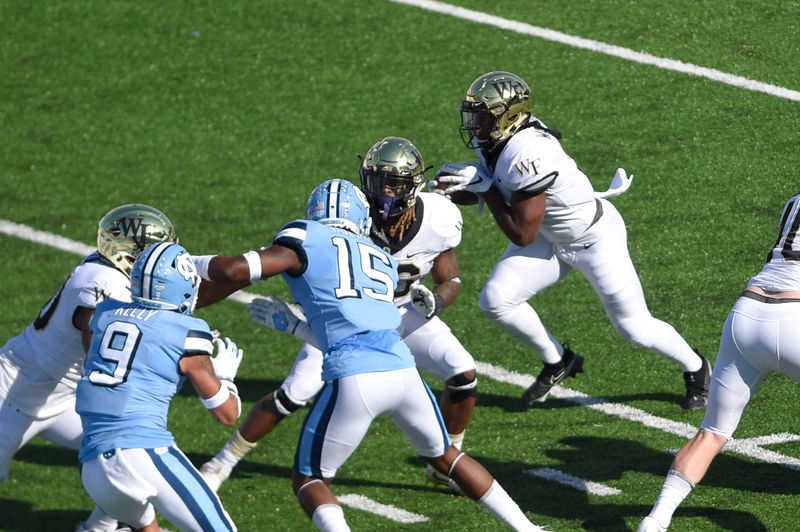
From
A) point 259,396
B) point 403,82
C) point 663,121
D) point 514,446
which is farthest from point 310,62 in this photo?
point 514,446

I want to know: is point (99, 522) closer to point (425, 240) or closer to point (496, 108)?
point (425, 240)

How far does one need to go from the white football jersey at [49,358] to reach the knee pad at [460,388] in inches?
76.7

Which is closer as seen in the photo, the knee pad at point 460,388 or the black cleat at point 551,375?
the knee pad at point 460,388

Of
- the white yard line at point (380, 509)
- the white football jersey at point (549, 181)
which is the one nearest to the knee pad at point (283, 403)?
the white yard line at point (380, 509)

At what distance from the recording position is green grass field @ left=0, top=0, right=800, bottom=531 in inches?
288

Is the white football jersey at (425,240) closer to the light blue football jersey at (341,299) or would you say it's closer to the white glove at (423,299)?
the white glove at (423,299)

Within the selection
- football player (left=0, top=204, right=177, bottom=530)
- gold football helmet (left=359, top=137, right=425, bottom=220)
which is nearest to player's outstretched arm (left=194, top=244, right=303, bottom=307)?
football player (left=0, top=204, right=177, bottom=530)

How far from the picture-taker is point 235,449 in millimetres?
7289

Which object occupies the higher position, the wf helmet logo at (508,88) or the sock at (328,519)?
the wf helmet logo at (508,88)

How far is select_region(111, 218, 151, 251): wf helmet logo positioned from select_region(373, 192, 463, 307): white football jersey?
1.27 m

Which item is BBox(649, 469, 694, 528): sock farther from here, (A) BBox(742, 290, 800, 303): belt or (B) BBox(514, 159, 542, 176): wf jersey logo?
(B) BBox(514, 159, 542, 176): wf jersey logo

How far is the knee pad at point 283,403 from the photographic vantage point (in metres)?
7.18

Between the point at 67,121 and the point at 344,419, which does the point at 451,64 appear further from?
the point at 344,419

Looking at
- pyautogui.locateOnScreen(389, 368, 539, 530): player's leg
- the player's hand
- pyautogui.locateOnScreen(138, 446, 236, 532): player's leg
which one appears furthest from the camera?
the player's hand
